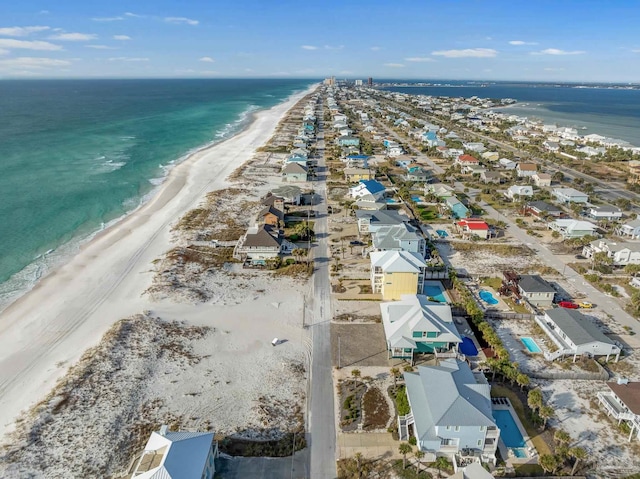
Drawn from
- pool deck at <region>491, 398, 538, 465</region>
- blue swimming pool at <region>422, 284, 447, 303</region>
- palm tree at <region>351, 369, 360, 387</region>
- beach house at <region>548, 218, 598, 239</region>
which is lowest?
pool deck at <region>491, 398, 538, 465</region>

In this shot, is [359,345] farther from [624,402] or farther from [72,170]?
[72,170]

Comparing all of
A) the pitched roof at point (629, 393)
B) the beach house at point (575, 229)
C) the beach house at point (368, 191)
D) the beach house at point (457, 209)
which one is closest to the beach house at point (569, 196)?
the beach house at point (575, 229)

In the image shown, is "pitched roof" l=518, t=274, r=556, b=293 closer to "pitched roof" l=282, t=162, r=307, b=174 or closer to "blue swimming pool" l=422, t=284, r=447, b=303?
"blue swimming pool" l=422, t=284, r=447, b=303

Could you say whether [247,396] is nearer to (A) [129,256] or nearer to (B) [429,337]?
(B) [429,337]

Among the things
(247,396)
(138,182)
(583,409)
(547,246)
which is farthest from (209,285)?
(138,182)

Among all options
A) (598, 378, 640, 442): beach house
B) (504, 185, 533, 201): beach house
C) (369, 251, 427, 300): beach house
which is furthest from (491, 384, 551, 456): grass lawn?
(504, 185, 533, 201): beach house

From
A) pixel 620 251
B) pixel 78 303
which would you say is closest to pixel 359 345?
pixel 78 303

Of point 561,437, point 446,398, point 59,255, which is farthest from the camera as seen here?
point 59,255
